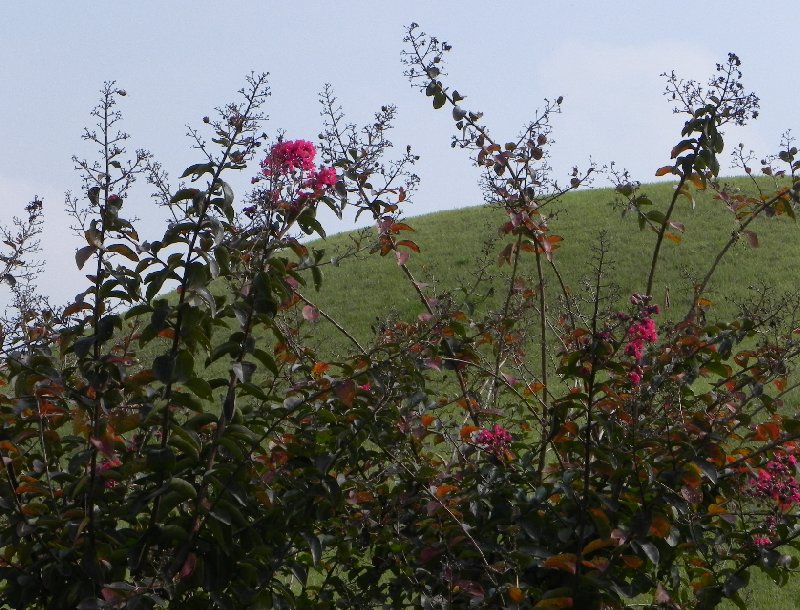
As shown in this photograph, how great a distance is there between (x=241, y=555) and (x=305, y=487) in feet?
0.68

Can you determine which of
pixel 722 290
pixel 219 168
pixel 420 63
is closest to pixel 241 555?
pixel 219 168

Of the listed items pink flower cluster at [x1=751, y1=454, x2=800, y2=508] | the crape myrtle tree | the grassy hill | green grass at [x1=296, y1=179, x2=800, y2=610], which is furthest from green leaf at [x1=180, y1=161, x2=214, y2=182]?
the grassy hill

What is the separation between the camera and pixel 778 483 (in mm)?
2338

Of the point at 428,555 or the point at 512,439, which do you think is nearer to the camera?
the point at 428,555

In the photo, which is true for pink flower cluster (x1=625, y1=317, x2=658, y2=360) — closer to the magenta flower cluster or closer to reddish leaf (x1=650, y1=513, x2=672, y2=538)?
reddish leaf (x1=650, y1=513, x2=672, y2=538)

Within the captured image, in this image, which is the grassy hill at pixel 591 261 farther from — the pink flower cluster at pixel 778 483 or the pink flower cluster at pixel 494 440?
the pink flower cluster at pixel 778 483

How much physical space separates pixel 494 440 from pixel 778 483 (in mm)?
703

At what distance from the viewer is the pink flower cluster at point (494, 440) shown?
7.96 feet

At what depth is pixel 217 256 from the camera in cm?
199

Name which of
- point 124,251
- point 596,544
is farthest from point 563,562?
point 124,251

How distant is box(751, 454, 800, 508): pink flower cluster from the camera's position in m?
2.31

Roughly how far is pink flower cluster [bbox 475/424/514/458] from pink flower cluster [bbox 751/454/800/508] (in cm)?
62

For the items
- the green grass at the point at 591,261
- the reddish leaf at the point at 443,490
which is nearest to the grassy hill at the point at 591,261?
the green grass at the point at 591,261

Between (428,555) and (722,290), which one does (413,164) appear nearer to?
(428,555)
